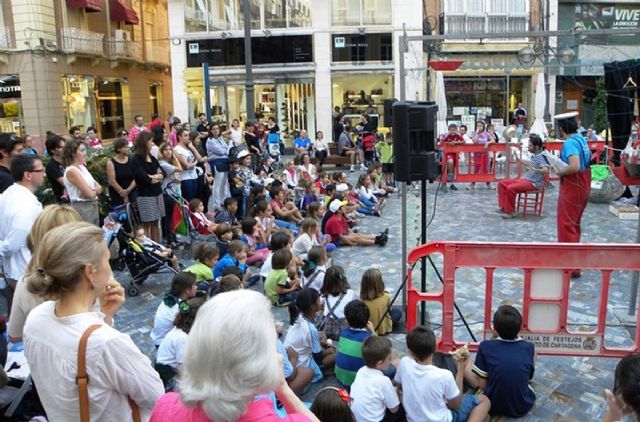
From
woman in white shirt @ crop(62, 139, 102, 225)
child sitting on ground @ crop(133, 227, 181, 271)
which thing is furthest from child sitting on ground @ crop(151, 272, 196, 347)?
woman in white shirt @ crop(62, 139, 102, 225)

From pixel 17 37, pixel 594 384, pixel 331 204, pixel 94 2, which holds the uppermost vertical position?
pixel 94 2

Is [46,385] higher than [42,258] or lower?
lower

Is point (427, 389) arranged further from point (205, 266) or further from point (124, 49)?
point (124, 49)

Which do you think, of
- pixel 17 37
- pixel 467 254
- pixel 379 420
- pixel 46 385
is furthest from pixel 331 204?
pixel 17 37

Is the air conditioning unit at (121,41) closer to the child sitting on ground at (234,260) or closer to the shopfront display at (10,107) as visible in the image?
the shopfront display at (10,107)

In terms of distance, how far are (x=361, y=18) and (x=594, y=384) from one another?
2147 centimetres

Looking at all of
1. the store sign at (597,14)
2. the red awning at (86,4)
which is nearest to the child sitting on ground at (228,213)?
the red awning at (86,4)

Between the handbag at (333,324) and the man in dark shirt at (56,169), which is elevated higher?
the man in dark shirt at (56,169)

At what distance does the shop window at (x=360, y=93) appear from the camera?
24.2 metres

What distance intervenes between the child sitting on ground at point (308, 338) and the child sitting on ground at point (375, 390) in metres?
0.87

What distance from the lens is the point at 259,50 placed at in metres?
24.6

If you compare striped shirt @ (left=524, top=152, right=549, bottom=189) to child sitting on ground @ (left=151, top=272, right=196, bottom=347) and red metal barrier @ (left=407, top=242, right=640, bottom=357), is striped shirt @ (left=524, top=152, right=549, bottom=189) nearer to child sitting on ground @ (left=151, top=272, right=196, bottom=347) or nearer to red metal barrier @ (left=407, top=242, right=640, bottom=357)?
red metal barrier @ (left=407, top=242, right=640, bottom=357)

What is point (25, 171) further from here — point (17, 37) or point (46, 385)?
point (17, 37)

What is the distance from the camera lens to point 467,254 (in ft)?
15.9
